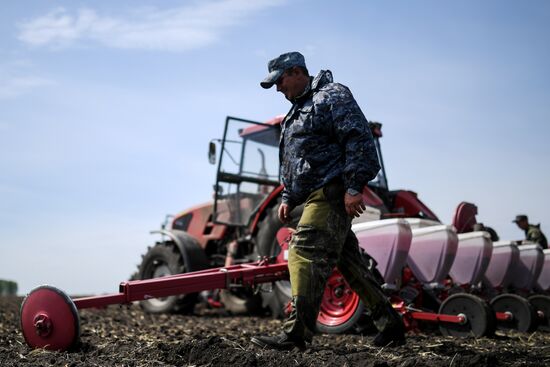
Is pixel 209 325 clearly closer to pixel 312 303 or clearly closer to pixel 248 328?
pixel 248 328

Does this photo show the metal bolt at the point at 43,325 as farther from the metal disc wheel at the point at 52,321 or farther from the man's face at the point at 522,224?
the man's face at the point at 522,224

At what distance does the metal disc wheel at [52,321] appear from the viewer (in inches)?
172

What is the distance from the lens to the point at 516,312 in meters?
6.86

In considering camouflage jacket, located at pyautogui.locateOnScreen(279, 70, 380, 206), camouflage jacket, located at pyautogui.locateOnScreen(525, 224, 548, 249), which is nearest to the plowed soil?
camouflage jacket, located at pyautogui.locateOnScreen(279, 70, 380, 206)

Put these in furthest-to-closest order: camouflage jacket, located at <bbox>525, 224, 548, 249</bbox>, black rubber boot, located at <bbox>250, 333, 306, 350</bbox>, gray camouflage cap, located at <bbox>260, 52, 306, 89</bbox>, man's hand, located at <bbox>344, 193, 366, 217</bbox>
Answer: camouflage jacket, located at <bbox>525, 224, 548, 249</bbox>, gray camouflage cap, located at <bbox>260, 52, 306, 89</bbox>, black rubber boot, located at <bbox>250, 333, 306, 350</bbox>, man's hand, located at <bbox>344, 193, 366, 217</bbox>

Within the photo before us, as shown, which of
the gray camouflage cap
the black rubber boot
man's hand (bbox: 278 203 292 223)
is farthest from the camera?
man's hand (bbox: 278 203 292 223)

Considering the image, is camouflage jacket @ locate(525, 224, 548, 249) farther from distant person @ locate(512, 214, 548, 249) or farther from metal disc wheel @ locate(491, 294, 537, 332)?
metal disc wheel @ locate(491, 294, 537, 332)

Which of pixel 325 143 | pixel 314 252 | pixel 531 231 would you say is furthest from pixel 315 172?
pixel 531 231

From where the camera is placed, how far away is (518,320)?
6820mm

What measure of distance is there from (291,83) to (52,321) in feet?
6.92

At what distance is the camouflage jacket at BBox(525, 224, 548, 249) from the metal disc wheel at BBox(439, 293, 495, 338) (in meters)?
5.43

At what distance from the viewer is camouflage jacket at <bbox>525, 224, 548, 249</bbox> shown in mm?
10852

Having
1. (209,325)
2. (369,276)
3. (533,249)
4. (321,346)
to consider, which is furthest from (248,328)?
(533,249)

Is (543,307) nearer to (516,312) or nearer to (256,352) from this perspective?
(516,312)
